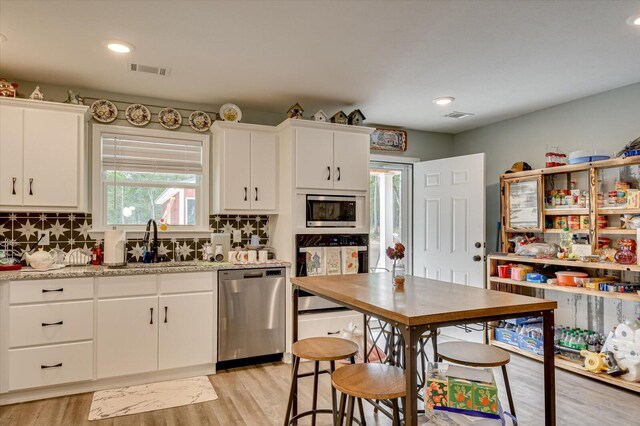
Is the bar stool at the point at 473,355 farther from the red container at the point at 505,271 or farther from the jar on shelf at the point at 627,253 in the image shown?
the red container at the point at 505,271

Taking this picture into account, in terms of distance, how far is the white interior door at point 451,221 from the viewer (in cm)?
448

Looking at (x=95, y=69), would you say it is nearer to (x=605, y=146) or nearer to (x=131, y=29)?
(x=131, y=29)

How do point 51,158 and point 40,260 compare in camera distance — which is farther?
point 51,158

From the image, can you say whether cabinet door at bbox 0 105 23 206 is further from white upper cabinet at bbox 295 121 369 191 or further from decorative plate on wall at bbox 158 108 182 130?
white upper cabinet at bbox 295 121 369 191

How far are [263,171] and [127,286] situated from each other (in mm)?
1589

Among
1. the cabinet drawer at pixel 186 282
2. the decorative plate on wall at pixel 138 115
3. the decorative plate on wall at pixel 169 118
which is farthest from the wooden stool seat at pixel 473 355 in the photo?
the decorative plate on wall at pixel 138 115

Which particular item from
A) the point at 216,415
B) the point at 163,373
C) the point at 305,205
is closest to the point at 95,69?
the point at 305,205

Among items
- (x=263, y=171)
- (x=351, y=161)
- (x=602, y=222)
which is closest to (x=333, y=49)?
(x=351, y=161)

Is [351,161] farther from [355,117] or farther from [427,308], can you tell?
[427,308]

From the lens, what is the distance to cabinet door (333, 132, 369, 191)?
4.12 meters

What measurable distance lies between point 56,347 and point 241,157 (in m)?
2.13

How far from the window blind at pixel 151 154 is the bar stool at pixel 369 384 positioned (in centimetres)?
285

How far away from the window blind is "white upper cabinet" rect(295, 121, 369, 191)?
1068 millimetres

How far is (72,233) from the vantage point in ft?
12.1
